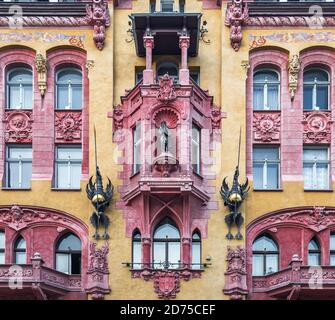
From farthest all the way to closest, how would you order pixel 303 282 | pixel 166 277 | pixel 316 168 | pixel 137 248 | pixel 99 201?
pixel 316 168
pixel 137 248
pixel 99 201
pixel 166 277
pixel 303 282

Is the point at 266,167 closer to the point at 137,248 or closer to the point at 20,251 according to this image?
the point at 137,248

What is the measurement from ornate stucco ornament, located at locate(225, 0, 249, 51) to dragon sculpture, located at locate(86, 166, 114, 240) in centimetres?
903

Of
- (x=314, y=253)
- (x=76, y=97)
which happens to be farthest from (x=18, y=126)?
(x=314, y=253)

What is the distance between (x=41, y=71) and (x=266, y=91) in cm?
1057

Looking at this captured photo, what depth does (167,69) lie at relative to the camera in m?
72.0

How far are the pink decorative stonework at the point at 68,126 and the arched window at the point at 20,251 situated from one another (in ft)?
16.3

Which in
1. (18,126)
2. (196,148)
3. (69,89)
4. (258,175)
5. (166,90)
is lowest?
(258,175)

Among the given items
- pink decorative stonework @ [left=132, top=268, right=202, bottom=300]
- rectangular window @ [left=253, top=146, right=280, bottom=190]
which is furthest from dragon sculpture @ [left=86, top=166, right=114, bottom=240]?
rectangular window @ [left=253, top=146, right=280, bottom=190]

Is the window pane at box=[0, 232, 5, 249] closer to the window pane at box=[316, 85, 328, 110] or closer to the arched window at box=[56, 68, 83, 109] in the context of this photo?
the arched window at box=[56, 68, 83, 109]

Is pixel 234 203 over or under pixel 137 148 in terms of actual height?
under

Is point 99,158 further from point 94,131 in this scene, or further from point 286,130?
point 286,130

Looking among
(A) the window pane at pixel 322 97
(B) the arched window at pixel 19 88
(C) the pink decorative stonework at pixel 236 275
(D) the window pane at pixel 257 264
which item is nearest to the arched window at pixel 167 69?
(B) the arched window at pixel 19 88

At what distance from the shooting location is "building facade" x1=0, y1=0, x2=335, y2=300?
68.1 meters

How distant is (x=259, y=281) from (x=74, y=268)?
8416 millimetres
